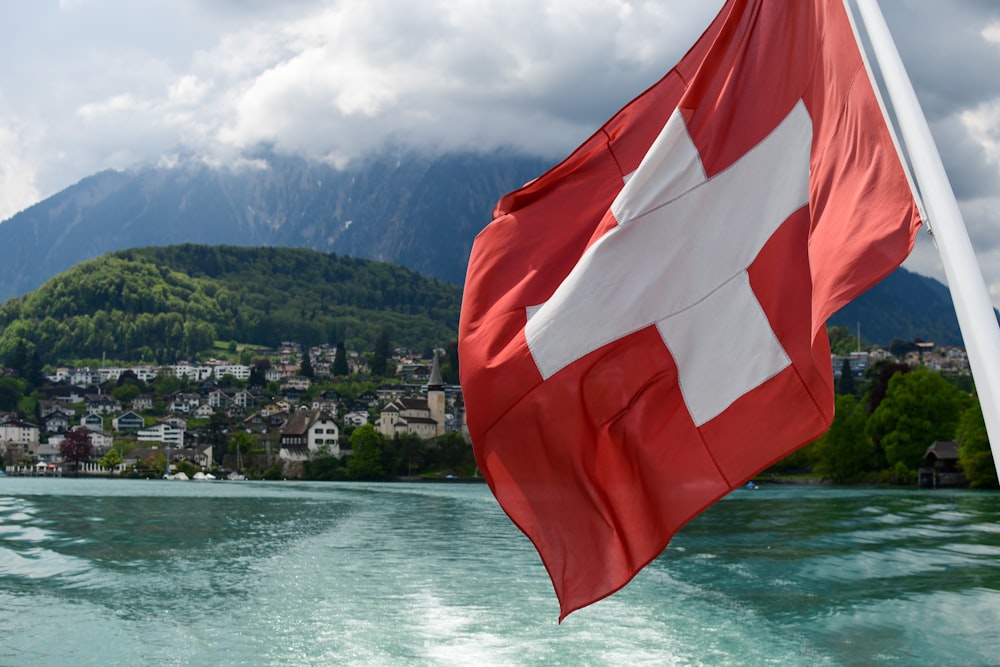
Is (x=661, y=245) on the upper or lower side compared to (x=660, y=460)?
upper

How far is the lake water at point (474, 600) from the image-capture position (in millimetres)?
11414

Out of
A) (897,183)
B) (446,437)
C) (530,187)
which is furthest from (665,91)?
(446,437)

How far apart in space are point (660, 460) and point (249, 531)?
27.3 metres

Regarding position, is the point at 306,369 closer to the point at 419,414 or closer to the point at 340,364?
the point at 340,364

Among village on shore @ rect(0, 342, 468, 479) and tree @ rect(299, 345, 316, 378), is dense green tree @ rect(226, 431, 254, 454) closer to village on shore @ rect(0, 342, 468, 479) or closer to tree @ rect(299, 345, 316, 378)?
village on shore @ rect(0, 342, 468, 479)

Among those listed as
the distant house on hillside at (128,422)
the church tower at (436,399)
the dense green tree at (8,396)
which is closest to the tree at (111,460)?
the distant house on hillside at (128,422)

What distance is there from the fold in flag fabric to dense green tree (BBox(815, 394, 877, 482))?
68.0 m

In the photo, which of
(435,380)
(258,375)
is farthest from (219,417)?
(258,375)

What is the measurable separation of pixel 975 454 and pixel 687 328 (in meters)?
56.1

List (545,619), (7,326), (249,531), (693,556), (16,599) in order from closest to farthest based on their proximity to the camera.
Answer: (545,619) < (16,599) < (693,556) < (249,531) < (7,326)

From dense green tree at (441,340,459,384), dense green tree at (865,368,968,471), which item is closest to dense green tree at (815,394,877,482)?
dense green tree at (865,368,968,471)

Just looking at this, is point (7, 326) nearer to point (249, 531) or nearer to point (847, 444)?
point (847, 444)

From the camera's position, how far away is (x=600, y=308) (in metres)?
4.58

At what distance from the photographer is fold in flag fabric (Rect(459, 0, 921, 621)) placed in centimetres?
427
